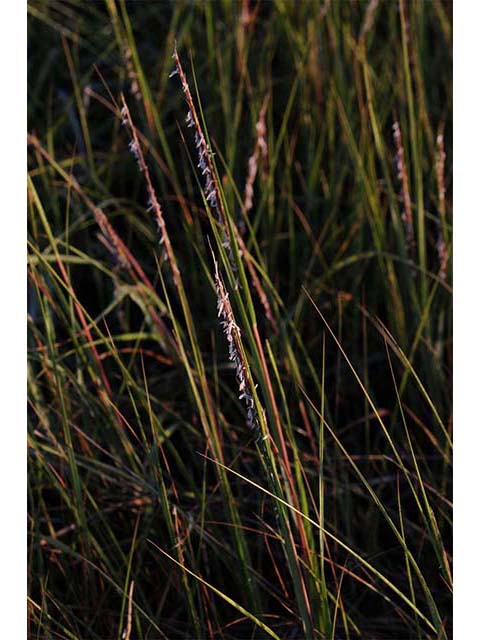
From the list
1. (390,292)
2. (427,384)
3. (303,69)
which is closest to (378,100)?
(303,69)

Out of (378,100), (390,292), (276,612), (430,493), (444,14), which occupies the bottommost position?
(276,612)

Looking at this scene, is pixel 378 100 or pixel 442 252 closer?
pixel 442 252

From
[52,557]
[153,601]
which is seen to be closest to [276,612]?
[153,601]

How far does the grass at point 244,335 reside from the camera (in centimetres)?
86

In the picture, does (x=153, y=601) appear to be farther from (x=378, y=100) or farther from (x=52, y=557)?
(x=378, y=100)

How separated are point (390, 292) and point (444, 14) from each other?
2.29 feet

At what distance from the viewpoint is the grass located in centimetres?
86

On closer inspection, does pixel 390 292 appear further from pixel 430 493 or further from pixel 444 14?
pixel 444 14

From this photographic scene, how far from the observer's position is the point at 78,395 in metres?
1.11

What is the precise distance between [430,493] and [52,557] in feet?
1.47

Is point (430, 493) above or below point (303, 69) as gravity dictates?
below

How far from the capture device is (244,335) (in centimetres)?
111
